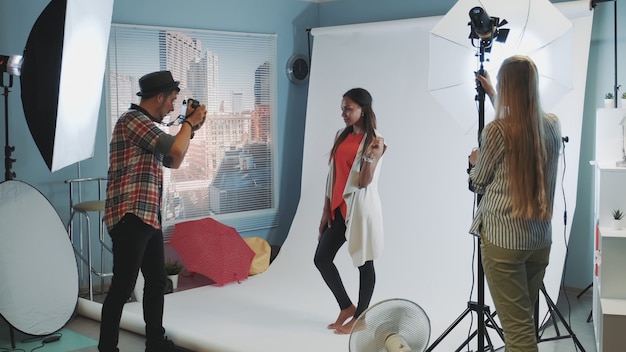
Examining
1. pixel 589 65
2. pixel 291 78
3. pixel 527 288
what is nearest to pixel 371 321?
pixel 527 288

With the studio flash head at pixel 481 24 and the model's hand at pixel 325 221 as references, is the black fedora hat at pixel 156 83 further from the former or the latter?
the studio flash head at pixel 481 24

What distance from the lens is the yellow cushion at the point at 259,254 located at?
5504mm

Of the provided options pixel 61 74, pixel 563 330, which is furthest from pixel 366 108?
pixel 563 330

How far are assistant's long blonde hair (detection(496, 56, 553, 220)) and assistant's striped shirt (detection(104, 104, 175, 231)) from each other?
152cm

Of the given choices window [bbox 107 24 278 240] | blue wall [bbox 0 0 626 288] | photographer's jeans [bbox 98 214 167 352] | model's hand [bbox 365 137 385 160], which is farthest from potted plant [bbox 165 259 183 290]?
model's hand [bbox 365 137 385 160]

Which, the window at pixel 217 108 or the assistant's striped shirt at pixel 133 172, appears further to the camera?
the window at pixel 217 108

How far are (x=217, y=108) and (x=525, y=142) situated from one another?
3.59 metres

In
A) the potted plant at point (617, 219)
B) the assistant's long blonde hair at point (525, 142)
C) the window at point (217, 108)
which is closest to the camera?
the assistant's long blonde hair at point (525, 142)

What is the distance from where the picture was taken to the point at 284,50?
628cm

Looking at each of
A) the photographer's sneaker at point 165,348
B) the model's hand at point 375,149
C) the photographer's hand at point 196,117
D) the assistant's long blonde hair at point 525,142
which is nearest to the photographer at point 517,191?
the assistant's long blonde hair at point 525,142

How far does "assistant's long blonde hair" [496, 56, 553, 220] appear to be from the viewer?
8.50 ft

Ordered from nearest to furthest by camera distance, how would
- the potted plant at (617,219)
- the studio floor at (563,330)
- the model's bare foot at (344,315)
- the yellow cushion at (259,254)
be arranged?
the potted plant at (617,219) → the studio floor at (563,330) → the model's bare foot at (344,315) → the yellow cushion at (259,254)

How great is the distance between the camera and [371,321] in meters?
3.08

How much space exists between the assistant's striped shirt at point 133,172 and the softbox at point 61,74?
28 cm
